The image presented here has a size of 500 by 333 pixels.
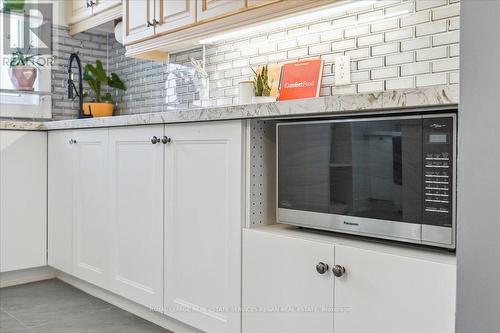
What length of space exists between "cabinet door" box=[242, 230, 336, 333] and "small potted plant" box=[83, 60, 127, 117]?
2203 millimetres

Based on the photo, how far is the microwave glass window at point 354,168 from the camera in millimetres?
1327

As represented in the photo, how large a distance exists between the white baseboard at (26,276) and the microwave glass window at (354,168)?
6.63 ft

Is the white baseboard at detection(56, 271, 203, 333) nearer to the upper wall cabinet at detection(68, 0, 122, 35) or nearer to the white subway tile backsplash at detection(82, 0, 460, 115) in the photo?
the white subway tile backsplash at detection(82, 0, 460, 115)

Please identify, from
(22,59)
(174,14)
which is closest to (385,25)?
(174,14)

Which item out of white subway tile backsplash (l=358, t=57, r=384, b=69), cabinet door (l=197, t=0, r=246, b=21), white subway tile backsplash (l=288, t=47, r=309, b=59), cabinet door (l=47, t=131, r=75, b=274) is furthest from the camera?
cabinet door (l=47, t=131, r=75, b=274)

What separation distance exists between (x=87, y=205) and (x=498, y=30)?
7.23 feet

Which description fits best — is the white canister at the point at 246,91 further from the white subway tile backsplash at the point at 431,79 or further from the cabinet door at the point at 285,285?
the cabinet door at the point at 285,285

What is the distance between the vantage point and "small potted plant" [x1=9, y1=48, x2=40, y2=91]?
344cm

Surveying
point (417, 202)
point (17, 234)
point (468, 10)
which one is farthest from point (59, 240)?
point (468, 10)

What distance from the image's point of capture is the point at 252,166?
175cm

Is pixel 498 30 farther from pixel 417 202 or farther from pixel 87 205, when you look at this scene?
pixel 87 205

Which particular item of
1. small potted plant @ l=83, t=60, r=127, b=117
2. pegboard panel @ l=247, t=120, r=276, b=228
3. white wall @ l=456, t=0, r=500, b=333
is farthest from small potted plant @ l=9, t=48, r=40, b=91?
white wall @ l=456, t=0, r=500, b=333

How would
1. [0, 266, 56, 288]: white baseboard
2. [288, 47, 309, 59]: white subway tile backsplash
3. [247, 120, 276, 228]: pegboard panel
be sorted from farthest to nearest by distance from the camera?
[0, 266, 56, 288]: white baseboard → [288, 47, 309, 59]: white subway tile backsplash → [247, 120, 276, 228]: pegboard panel

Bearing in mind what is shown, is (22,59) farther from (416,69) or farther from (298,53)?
(416,69)
